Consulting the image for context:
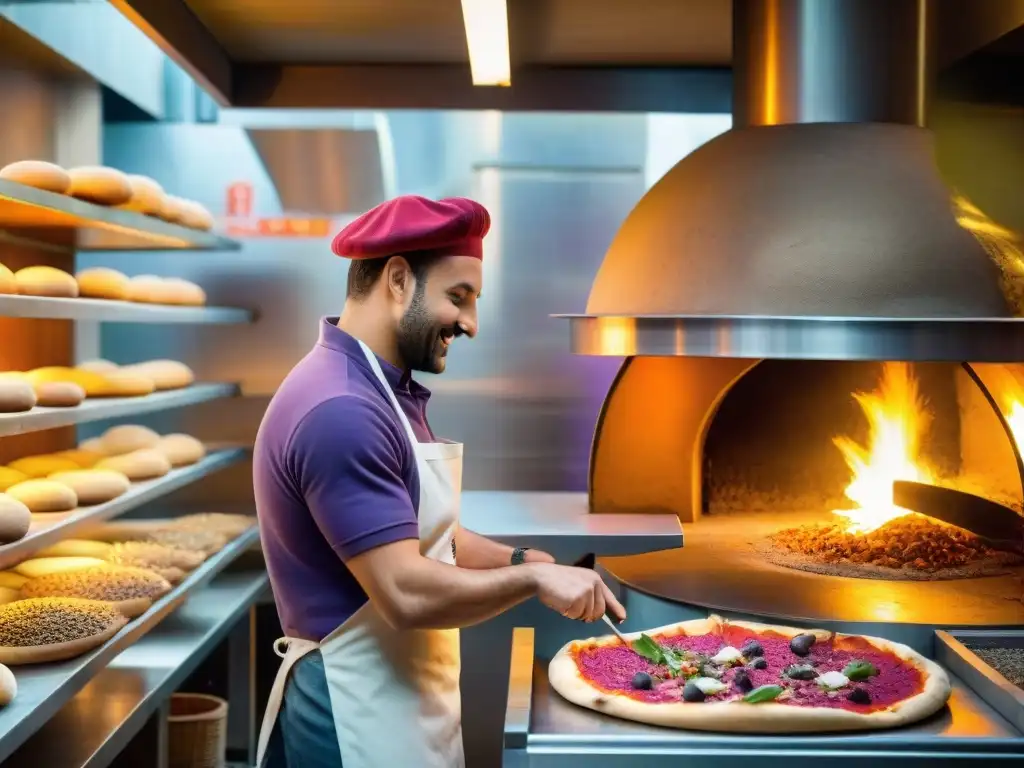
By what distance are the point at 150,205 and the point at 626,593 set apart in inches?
64.2

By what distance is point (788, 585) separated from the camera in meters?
2.79

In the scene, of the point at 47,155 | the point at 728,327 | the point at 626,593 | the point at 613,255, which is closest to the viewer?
the point at 728,327

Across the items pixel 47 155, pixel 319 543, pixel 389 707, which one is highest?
pixel 47 155

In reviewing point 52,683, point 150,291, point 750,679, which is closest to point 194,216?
point 150,291

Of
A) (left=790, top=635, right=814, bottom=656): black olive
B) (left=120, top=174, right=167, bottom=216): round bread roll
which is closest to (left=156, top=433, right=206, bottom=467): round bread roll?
(left=120, top=174, right=167, bottom=216): round bread roll

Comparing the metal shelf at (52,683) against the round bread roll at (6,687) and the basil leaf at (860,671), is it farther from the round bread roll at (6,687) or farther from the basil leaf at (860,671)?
the basil leaf at (860,671)

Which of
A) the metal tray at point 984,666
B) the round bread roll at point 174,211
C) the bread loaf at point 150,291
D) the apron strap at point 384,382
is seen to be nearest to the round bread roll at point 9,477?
the bread loaf at point 150,291

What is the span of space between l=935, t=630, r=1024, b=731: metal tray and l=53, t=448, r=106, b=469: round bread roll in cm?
218

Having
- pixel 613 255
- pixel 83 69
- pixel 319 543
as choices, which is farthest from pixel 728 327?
pixel 83 69

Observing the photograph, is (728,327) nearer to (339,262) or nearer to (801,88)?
(801,88)

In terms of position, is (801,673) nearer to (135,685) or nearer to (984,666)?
(984,666)

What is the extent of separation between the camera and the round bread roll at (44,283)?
270cm

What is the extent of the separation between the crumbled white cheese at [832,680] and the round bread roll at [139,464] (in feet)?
6.28

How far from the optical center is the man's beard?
184 cm
